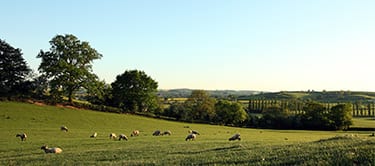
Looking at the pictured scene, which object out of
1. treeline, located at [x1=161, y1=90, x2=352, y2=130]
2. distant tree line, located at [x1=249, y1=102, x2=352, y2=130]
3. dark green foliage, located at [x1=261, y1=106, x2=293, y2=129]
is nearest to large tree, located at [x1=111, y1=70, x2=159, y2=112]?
treeline, located at [x1=161, y1=90, x2=352, y2=130]

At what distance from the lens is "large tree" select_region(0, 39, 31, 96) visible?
7769 cm

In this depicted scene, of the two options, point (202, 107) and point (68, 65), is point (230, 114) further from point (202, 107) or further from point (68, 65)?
point (68, 65)

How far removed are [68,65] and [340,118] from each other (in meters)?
74.1

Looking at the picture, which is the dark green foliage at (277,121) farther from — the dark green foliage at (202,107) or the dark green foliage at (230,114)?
the dark green foliage at (202,107)

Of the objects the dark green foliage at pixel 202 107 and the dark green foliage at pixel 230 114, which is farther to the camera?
the dark green foliage at pixel 202 107

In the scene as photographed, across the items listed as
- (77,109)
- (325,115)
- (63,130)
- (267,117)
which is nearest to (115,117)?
(77,109)

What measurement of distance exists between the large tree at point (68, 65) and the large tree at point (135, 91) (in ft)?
55.4

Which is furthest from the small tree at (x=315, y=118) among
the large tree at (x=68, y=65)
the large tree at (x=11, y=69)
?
the large tree at (x=11, y=69)

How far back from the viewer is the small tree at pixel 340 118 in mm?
99250

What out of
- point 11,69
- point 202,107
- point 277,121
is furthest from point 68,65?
point 277,121

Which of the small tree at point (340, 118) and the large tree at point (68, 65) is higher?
the large tree at point (68, 65)

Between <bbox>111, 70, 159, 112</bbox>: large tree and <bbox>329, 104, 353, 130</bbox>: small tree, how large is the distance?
5047 cm

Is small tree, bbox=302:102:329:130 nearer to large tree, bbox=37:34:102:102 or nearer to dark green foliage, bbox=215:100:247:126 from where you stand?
dark green foliage, bbox=215:100:247:126

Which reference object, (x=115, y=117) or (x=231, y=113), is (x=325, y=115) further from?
(x=115, y=117)
